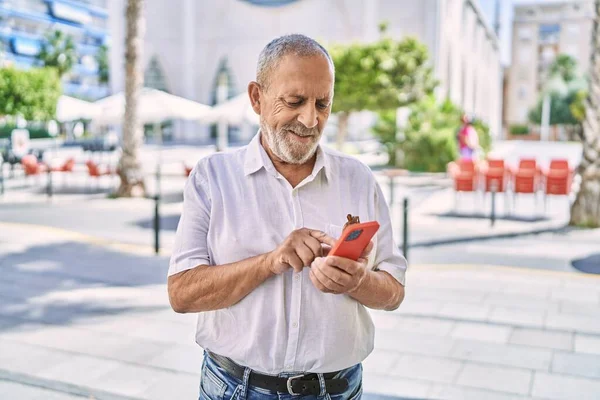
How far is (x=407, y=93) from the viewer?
88.9ft

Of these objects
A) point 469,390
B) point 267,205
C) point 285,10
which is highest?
point 285,10

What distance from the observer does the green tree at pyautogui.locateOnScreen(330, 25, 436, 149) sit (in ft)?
86.6

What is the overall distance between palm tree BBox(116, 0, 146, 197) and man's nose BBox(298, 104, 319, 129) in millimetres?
13112

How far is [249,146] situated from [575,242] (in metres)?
9.24

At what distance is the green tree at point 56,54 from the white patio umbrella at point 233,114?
190ft

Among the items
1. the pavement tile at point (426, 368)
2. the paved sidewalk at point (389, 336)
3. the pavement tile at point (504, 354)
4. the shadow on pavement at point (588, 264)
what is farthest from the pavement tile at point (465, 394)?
the shadow on pavement at point (588, 264)

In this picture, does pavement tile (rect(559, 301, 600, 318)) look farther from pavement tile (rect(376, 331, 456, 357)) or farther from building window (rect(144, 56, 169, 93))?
building window (rect(144, 56, 169, 93))

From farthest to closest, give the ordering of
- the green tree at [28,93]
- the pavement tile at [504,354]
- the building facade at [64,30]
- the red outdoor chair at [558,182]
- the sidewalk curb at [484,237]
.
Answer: the building facade at [64,30] < the green tree at [28,93] < the red outdoor chair at [558,182] < the sidewalk curb at [484,237] < the pavement tile at [504,354]

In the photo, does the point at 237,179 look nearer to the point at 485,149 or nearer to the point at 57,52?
the point at 485,149

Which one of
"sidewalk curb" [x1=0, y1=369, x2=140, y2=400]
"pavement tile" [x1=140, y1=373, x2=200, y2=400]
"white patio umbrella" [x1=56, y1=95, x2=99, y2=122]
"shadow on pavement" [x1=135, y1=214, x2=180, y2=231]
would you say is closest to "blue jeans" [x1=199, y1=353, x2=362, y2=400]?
"pavement tile" [x1=140, y1=373, x2=200, y2=400]

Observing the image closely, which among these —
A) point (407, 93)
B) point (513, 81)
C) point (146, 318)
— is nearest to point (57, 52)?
point (407, 93)

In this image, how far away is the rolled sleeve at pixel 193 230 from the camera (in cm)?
184

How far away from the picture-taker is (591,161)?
11.4 metres

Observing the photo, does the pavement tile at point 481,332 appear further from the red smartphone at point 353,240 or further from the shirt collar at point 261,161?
the red smartphone at point 353,240
